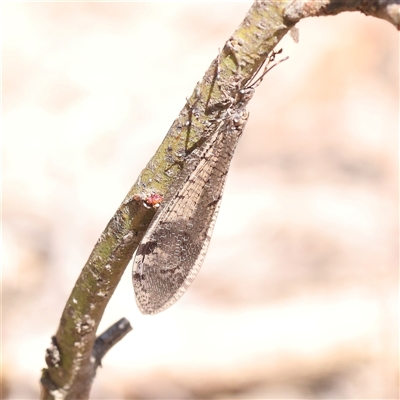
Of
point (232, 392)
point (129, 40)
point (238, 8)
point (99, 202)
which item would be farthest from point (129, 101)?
point (232, 392)

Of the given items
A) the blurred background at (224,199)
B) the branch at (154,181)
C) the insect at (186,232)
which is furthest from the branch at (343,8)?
the blurred background at (224,199)

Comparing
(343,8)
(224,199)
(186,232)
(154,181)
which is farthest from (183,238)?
(224,199)

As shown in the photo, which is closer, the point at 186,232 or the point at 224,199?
the point at 186,232

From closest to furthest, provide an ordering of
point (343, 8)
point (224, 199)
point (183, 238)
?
point (343, 8)
point (183, 238)
point (224, 199)

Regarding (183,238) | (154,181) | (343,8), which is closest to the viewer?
(343,8)

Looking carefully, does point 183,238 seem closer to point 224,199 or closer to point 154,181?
point 154,181

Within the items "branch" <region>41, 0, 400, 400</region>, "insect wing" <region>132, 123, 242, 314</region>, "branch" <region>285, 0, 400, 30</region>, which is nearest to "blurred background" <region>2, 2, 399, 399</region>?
"insect wing" <region>132, 123, 242, 314</region>

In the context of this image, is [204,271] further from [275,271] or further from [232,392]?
[232,392]
